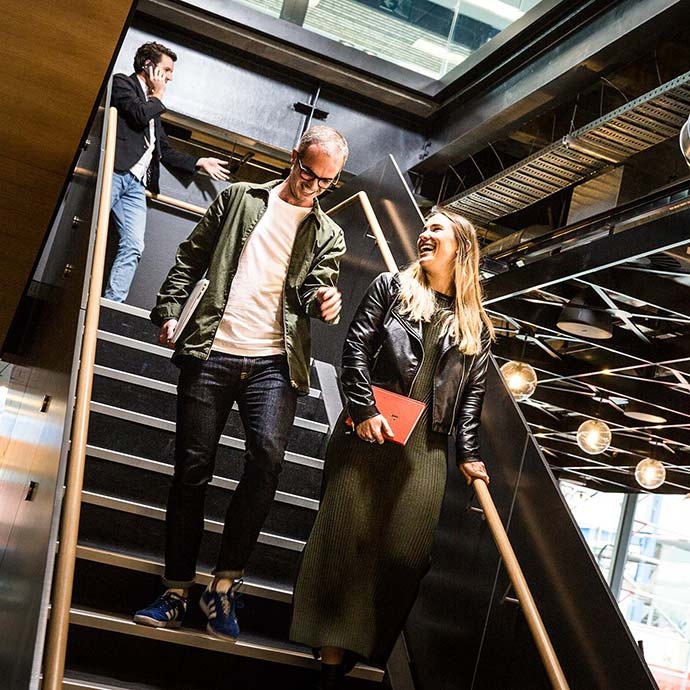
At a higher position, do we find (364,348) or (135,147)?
(135,147)

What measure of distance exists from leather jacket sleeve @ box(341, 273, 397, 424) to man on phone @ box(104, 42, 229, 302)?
309 cm

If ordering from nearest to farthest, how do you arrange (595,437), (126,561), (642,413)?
(126,561), (595,437), (642,413)

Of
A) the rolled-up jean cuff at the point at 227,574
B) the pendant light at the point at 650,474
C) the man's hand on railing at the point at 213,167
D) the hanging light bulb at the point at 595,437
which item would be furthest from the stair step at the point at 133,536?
the pendant light at the point at 650,474

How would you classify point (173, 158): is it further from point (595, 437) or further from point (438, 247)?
point (595, 437)

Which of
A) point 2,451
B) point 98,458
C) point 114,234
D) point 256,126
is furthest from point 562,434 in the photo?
point 98,458

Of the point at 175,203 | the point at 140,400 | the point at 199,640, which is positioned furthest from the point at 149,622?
the point at 175,203

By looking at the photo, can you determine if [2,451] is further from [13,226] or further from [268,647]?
[268,647]

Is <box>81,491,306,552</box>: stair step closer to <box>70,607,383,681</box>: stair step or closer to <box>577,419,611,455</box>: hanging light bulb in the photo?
<box>70,607,383,681</box>: stair step

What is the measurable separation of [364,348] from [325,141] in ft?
2.47

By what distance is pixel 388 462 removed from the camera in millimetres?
3391

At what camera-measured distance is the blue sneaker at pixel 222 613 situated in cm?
333

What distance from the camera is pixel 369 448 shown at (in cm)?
339

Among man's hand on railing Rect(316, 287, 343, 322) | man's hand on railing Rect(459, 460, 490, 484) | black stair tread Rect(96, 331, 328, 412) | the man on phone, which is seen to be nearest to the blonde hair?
man's hand on railing Rect(316, 287, 343, 322)

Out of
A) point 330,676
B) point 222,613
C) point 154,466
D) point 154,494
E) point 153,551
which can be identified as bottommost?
point 330,676
